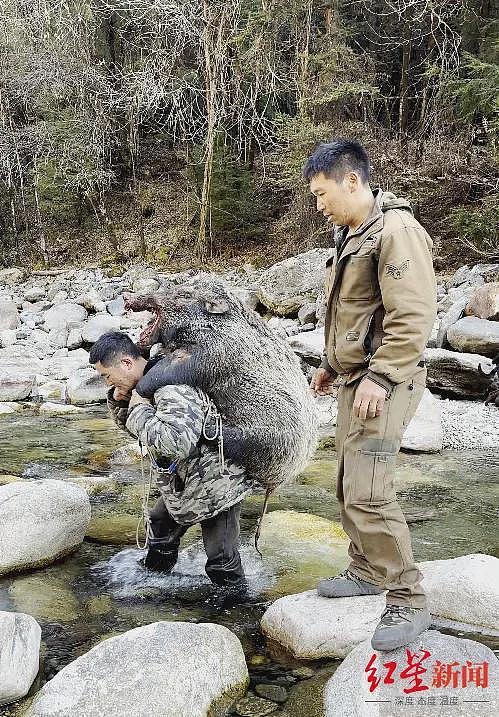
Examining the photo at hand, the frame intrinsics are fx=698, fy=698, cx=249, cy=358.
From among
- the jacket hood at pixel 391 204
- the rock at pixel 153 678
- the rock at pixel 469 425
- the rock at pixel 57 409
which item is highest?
the jacket hood at pixel 391 204

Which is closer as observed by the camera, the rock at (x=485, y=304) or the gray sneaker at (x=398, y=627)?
the gray sneaker at (x=398, y=627)

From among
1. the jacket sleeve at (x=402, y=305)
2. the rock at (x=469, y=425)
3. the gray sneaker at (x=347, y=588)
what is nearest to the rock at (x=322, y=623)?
the gray sneaker at (x=347, y=588)

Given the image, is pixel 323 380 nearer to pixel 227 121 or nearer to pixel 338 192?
pixel 338 192

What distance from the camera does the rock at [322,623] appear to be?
2.98m

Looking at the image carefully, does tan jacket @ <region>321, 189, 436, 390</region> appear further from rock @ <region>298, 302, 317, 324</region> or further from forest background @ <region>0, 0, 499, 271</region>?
forest background @ <region>0, 0, 499, 271</region>

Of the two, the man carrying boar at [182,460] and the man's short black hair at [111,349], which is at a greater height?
the man's short black hair at [111,349]

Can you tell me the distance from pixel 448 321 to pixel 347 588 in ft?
21.8

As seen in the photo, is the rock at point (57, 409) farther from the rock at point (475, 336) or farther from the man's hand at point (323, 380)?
the man's hand at point (323, 380)

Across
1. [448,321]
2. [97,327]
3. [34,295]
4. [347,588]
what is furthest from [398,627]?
[34,295]

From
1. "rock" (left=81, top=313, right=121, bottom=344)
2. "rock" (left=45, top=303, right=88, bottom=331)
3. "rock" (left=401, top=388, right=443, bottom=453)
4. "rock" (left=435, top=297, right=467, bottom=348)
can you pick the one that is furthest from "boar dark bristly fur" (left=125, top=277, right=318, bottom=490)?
"rock" (left=45, top=303, right=88, bottom=331)

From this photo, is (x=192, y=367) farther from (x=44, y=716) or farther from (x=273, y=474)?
(x=44, y=716)

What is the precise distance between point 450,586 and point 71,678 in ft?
5.65

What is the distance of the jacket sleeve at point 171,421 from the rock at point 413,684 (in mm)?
1085

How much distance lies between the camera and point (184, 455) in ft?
9.93
